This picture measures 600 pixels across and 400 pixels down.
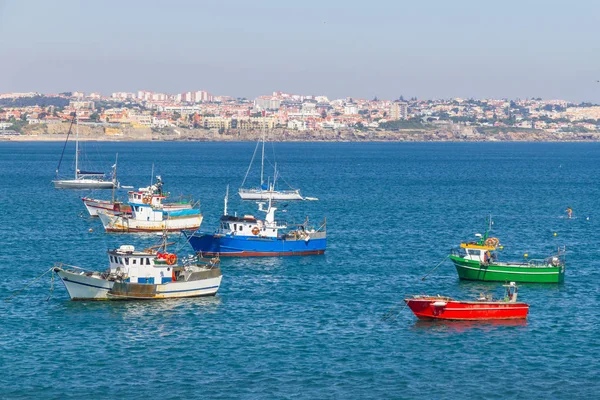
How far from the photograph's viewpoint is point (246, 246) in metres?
68.1

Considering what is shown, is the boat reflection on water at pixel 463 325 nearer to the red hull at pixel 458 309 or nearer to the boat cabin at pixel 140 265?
the red hull at pixel 458 309

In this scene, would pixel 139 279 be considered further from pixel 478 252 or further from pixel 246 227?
pixel 478 252

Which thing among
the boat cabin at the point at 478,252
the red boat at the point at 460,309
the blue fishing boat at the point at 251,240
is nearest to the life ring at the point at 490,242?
the boat cabin at the point at 478,252

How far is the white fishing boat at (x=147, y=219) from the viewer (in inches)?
3285

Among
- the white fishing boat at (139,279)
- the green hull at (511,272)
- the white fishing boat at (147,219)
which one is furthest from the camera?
the white fishing boat at (147,219)

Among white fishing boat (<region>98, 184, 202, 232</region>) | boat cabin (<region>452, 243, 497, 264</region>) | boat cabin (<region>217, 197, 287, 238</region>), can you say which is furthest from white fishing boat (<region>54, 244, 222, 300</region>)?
white fishing boat (<region>98, 184, 202, 232</region>)

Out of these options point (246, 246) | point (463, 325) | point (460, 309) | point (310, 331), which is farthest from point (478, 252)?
point (246, 246)

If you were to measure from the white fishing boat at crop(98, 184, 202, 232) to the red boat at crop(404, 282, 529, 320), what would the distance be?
38569 millimetres

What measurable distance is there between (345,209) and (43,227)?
1285 inches

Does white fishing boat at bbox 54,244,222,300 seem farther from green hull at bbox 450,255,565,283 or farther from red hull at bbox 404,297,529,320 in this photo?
green hull at bbox 450,255,565,283

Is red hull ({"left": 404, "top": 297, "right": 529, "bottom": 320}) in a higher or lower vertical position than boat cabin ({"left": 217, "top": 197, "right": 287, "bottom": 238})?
lower

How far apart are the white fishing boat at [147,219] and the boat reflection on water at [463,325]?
3893 centimetres

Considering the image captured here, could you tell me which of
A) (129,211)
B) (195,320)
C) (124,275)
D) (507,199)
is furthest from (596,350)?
(507,199)

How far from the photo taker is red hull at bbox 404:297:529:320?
47688mm
